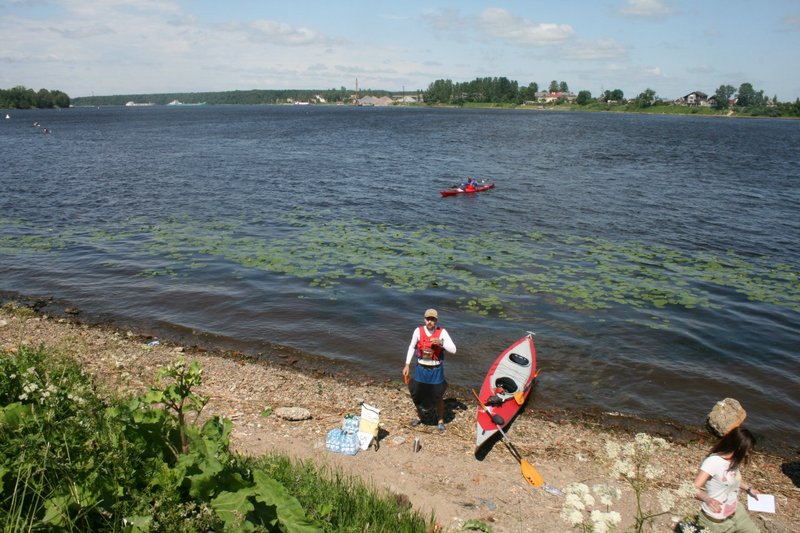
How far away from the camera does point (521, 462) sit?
964 centimetres

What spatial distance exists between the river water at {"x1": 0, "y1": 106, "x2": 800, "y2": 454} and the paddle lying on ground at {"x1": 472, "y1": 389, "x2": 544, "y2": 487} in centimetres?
252

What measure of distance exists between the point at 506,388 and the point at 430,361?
2.59 m

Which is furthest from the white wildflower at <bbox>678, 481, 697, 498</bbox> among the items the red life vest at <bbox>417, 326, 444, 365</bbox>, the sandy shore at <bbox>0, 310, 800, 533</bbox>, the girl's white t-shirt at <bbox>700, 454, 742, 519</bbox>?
the red life vest at <bbox>417, 326, 444, 365</bbox>

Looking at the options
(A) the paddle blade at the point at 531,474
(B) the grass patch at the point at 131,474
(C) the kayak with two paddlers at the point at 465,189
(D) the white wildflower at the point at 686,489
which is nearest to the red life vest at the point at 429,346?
(A) the paddle blade at the point at 531,474

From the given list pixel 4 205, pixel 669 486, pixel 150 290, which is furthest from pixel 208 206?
pixel 669 486

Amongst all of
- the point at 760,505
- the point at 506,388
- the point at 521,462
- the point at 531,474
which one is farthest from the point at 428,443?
the point at 760,505

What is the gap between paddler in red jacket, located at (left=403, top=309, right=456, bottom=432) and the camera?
1011 cm

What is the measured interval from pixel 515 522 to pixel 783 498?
496cm

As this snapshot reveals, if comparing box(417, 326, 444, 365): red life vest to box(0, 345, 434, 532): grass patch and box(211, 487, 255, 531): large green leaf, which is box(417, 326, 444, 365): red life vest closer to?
box(0, 345, 434, 532): grass patch

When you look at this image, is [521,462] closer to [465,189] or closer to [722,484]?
[722,484]

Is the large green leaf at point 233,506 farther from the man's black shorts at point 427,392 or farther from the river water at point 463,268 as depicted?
the river water at point 463,268

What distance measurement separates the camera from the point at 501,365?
1266 cm

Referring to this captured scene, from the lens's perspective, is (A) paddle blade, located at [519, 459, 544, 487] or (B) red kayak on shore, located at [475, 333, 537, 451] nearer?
(A) paddle blade, located at [519, 459, 544, 487]

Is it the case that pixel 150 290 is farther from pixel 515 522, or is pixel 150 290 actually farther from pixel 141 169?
pixel 141 169
